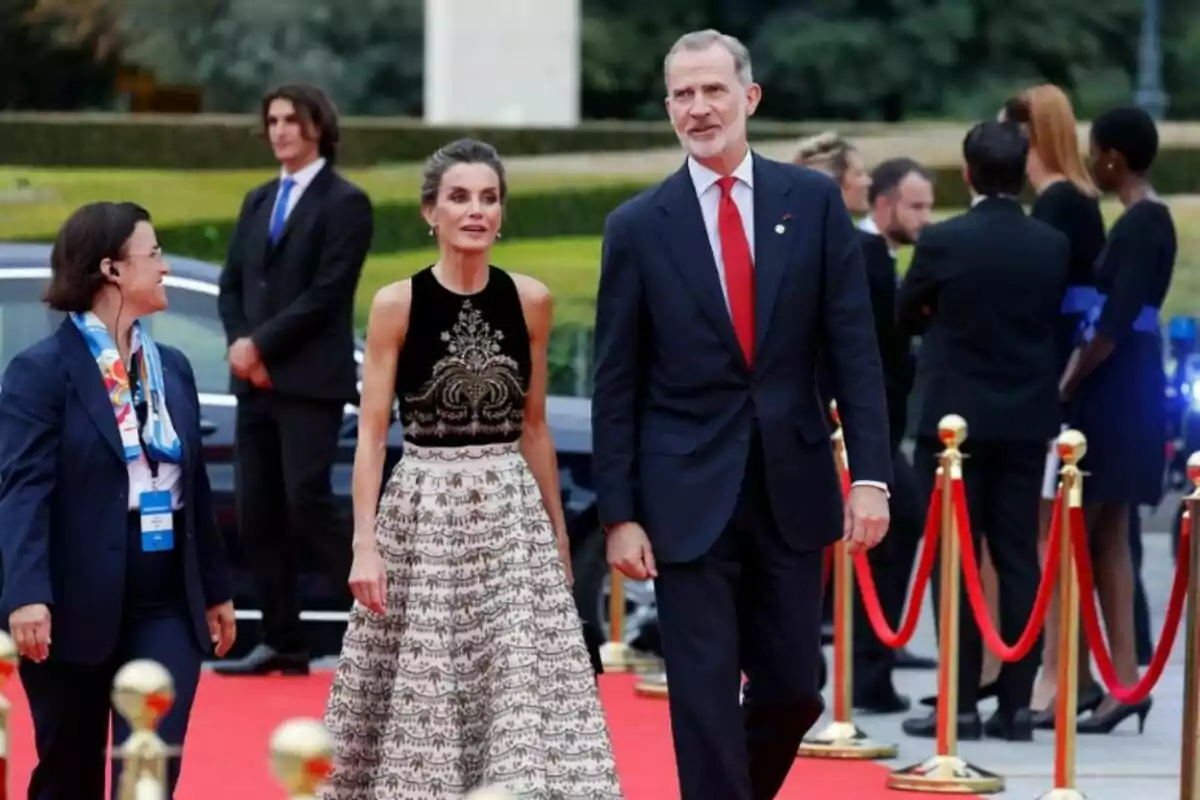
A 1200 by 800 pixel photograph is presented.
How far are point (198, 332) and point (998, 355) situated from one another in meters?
3.36

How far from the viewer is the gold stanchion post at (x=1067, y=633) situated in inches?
308

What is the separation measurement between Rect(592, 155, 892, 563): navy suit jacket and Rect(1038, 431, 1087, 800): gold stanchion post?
1.61m

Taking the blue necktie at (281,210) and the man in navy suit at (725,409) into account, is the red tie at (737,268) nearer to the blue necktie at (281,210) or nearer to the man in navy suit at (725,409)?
the man in navy suit at (725,409)

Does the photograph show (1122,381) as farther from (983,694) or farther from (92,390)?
(92,390)

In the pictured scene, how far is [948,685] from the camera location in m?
8.33

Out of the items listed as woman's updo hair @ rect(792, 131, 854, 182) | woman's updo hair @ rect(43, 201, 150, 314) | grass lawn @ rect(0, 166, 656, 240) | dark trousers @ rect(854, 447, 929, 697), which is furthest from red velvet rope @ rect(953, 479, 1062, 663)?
grass lawn @ rect(0, 166, 656, 240)

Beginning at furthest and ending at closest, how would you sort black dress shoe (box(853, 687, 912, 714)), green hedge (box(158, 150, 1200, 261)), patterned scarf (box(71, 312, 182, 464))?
→ green hedge (box(158, 150, 1200, 261)) → black dress shoe (box(853, 687, 912, 714)) → patterned scarf (box(71, 312, 182, 464))

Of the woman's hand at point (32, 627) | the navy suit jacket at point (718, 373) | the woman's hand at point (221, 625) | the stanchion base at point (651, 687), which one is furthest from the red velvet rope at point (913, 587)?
the woman's hand at point (32, 627)

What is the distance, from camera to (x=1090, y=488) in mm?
9375

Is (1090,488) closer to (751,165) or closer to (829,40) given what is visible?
(751,165)

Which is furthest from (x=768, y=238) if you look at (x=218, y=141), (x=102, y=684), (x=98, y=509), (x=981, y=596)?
(x=218, y=141)

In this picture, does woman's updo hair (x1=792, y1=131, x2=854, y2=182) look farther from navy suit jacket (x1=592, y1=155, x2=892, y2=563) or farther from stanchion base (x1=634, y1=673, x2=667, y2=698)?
navy suit jacket (x1=592, y1=155, x2=892, y2=563)

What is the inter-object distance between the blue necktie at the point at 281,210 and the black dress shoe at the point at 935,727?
111 inches

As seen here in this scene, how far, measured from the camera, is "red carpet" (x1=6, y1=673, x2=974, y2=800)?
827 centimetres
